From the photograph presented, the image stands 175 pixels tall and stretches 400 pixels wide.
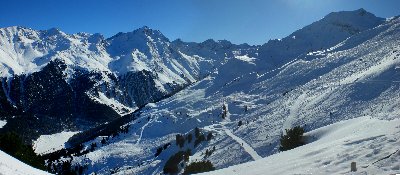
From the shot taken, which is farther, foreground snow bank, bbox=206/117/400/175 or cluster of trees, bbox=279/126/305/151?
cluster of trees, bbox=279/126/305/151

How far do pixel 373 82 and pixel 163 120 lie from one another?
325 ft

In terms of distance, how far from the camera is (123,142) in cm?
16338

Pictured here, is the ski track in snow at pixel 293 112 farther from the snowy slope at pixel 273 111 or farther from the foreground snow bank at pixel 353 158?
the foreground snow bank at pixel 353 158

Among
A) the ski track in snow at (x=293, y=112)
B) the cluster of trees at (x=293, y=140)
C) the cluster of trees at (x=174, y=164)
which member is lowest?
the cluster of trees at (x=174, y=164)

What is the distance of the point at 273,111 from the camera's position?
11706 centimetres

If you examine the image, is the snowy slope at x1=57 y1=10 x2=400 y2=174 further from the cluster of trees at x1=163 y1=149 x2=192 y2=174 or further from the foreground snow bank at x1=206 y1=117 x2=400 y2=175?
the cluster of trees at x1=163 y1=149 x2=192 y2=174

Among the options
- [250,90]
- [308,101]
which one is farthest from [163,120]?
[308,101]

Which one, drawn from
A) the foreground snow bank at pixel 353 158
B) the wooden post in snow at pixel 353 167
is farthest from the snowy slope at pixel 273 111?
the wooden post in snow at pixel 353 167

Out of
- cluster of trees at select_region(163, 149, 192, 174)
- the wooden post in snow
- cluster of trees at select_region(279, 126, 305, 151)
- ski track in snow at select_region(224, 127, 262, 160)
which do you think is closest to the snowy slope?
ski track in snow at select_region(224, 127, 262, 160)

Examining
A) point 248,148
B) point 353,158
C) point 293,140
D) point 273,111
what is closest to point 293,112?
point 273,111

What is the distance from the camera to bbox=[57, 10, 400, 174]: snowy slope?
256ft

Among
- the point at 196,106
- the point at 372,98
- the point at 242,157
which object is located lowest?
the point at 242,157

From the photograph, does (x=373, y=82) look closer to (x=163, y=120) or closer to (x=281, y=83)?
(x=281, y=83)

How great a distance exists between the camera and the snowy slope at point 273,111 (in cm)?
7800
